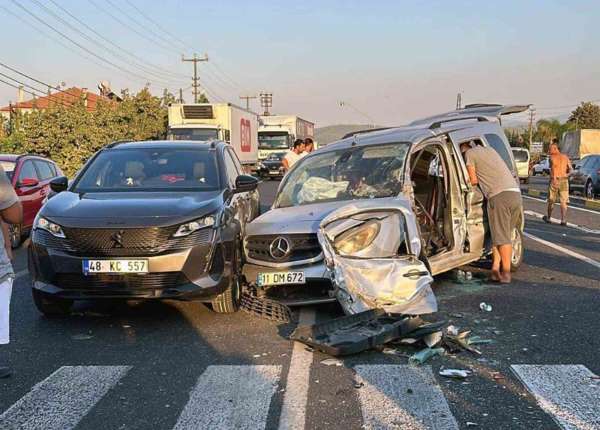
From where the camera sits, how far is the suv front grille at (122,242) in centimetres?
601

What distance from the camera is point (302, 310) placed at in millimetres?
7039

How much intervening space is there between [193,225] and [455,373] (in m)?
2.72

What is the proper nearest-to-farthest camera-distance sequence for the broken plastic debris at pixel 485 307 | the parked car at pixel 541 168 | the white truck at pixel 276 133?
the broken plastic debris at pixel 485 307, the white truck at pixel 276 133, the parked car at pixel 541 168

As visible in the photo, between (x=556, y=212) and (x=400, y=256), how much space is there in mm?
14049

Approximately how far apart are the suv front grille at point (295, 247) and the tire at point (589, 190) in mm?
21148

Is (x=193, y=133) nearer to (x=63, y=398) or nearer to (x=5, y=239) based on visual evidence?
(x=5, y=239)

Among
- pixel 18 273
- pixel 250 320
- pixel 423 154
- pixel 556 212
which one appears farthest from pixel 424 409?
pixel 556 212

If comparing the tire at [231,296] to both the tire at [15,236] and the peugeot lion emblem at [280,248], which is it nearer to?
the peugeot lion emblem at [280,248]

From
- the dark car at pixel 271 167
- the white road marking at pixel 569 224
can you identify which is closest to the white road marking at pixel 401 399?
the white road marking at pixel 569 224

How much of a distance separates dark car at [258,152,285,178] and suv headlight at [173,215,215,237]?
31602 millimetres

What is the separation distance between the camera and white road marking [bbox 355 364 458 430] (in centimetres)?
402

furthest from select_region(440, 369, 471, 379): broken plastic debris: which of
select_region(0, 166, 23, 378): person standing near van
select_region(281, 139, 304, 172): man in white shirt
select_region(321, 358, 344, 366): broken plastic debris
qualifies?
select_region(281, 139, 304, 172): man in white shirt

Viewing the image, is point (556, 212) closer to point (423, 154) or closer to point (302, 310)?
point (423, 154)

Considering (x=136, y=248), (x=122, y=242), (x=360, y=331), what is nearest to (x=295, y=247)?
(x=360, y=331)
